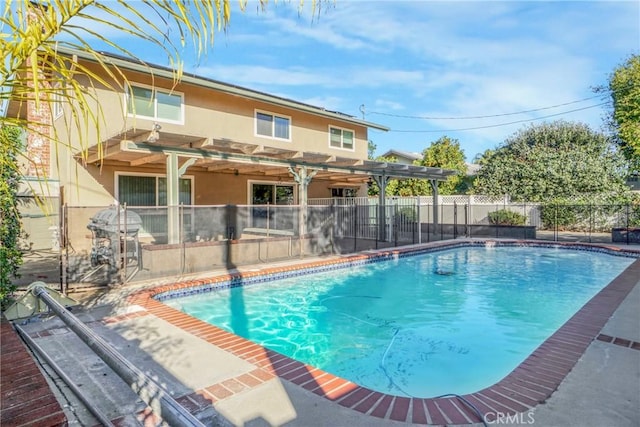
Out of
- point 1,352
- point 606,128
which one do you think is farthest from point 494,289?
point 606,128

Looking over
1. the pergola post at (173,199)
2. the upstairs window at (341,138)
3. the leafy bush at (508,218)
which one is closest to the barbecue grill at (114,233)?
the pergola post at (173,199)

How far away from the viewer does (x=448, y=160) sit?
27.1m

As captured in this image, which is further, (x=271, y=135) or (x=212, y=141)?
(x=271, y=135)

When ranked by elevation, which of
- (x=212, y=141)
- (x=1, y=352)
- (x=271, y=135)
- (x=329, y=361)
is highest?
(x=271, y=135)

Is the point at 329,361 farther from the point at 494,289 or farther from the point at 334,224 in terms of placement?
the point at 334,224

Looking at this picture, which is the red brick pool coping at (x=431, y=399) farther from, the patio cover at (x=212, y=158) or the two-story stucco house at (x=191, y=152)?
the two-story stucco house at (x=191, y=152)

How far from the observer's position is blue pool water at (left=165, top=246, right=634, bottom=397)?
496 cm

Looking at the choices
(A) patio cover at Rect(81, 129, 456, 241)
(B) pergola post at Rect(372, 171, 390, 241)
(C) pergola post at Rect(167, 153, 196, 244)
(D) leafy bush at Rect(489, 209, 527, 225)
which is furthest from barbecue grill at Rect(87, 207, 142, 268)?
(D) leafy bush at Rect(489, 209, 527, 225)

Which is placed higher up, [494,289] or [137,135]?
[137,135]

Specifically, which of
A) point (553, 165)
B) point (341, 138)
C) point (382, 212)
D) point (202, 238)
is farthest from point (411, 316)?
point (553, 165)

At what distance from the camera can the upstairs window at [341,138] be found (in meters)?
17.1

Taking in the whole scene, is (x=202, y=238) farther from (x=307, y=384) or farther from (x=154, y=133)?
(x=307, y=384)

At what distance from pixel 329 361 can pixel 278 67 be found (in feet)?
22.3

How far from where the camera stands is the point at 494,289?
9148 millimetres
